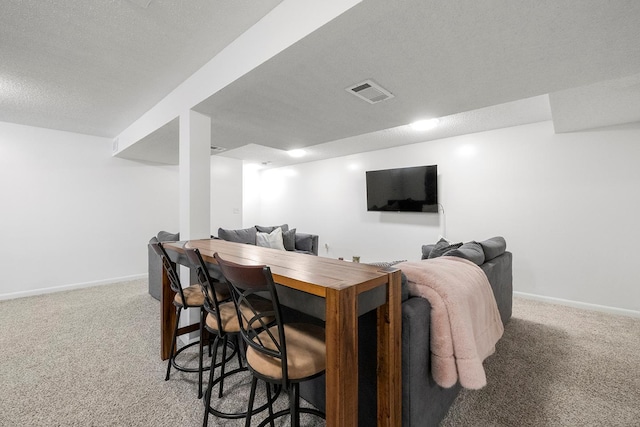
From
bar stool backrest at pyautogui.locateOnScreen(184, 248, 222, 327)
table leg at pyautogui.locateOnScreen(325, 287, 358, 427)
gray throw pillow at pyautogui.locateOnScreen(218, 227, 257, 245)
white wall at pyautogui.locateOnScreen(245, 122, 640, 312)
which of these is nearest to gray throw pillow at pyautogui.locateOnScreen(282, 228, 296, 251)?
gray throw pillow at pyautogui.locateOnScreen(218, 227, 257, 245)

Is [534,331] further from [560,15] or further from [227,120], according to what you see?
[227,120]

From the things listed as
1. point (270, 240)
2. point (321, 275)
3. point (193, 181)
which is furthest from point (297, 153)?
point (321, 275)

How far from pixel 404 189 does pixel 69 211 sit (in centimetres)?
539

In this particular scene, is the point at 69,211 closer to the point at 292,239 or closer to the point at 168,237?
the point at 168,237

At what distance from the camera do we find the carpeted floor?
5.17 ft

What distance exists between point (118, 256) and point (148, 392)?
146 inches

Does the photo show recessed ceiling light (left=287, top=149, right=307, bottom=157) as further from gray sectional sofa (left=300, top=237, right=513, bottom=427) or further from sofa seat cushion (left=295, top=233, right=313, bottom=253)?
gray sectional sofa (left=300, top=237, right=513, bottom=427)

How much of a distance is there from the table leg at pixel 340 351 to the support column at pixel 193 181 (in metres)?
1.95

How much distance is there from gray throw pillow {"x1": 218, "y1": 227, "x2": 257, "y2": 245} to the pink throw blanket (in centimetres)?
325

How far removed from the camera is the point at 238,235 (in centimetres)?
446

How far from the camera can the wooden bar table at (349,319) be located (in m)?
A: 0.94

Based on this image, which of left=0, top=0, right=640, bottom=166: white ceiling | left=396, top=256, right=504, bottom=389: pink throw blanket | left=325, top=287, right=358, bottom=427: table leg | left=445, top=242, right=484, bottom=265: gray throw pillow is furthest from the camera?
left=445, top=242, right=484, bottom=265: gray throw pillow

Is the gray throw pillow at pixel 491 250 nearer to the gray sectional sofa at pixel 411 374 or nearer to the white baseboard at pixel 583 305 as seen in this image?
the gray sectional sofa at pixel 411 374

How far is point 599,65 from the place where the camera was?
178 centimetres
